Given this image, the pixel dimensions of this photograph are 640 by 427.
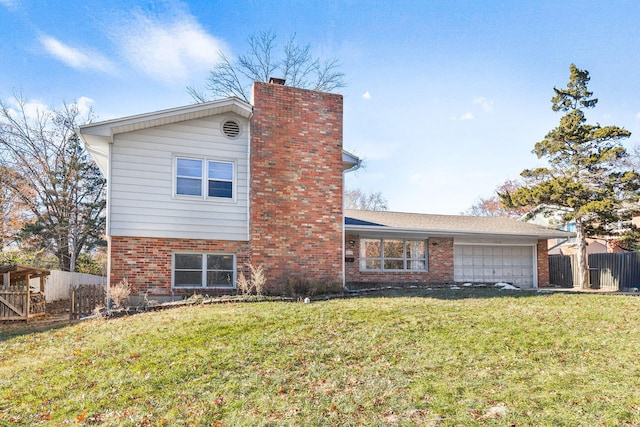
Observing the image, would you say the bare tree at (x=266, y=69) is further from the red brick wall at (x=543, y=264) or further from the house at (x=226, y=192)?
the red brick wall at (x=543, y=264)

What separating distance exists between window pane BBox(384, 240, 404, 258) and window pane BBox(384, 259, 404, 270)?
0.21 metres

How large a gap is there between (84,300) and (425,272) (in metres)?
13.1

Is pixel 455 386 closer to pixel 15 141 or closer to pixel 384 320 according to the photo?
pixel 384 320

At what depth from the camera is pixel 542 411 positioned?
4949 mm

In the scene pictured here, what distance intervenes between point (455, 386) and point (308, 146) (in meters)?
9.39

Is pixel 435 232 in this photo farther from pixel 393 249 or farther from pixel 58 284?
pixel 58 284

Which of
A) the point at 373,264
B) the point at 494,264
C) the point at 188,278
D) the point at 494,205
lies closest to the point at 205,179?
the point at 188,278

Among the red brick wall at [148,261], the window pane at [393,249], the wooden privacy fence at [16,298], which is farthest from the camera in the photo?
the window pane at [393,249]

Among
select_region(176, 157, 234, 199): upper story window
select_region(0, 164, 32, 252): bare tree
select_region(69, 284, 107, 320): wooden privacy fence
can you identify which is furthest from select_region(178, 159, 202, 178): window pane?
select_region(0, 164, 32, 252): bare tree

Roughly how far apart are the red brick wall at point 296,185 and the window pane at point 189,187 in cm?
157

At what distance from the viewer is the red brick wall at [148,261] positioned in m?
12.0

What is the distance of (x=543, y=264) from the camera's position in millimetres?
20984

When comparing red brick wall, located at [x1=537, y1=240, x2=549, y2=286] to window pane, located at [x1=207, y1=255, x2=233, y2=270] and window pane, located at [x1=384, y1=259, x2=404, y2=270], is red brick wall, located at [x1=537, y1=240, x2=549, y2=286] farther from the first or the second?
window pane, located at [x1=207, y1=255, x2=233, y2=270]

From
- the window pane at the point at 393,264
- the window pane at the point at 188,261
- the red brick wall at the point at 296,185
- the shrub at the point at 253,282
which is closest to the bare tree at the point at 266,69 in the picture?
the window pane at the point at 393,264
